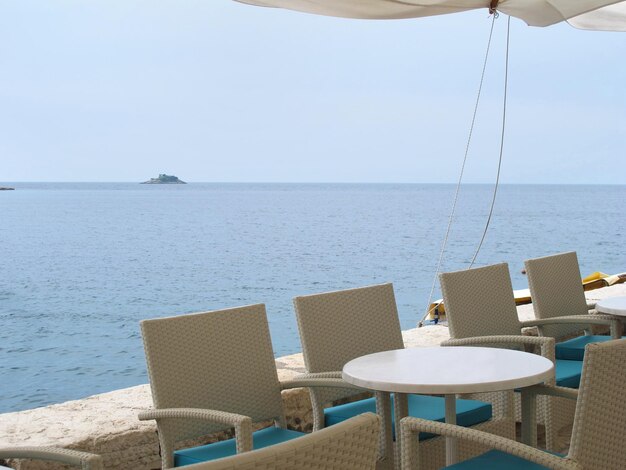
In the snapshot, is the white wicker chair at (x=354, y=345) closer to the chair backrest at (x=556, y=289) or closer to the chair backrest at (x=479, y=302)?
the chair backrest at (x=479, y=302)

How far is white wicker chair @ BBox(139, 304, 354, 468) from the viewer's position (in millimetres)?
2555

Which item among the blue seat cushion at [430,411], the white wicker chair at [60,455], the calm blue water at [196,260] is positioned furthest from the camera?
the calm blue water at [196,260]

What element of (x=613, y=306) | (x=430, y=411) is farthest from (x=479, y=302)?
(x=430, y=411)

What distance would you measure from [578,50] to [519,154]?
43.8ft

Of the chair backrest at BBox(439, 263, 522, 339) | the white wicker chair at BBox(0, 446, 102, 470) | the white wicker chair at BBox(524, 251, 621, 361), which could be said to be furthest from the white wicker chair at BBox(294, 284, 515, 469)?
the white wicker chair at BBox(0, 446, 102, 470)

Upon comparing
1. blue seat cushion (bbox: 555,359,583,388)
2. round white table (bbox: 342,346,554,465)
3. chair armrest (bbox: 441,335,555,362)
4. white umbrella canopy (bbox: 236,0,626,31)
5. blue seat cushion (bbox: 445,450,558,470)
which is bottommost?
blue seat cushion (bbox: 555,359,583,388)

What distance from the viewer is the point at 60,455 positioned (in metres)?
1.96

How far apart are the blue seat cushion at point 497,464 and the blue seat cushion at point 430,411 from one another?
17.7 inches

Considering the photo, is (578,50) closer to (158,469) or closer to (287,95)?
(287,95)

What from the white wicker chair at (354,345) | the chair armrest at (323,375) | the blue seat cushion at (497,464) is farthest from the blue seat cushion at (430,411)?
the blue seat cushion at (497,464)

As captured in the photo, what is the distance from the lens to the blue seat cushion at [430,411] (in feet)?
9.37

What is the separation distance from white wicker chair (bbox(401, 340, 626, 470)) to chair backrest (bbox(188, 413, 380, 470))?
82 cm

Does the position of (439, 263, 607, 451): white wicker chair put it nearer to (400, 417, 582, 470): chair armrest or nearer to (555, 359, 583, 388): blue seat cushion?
(555, 359, 583, 388): blue seat cushion

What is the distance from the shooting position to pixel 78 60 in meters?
56.5
